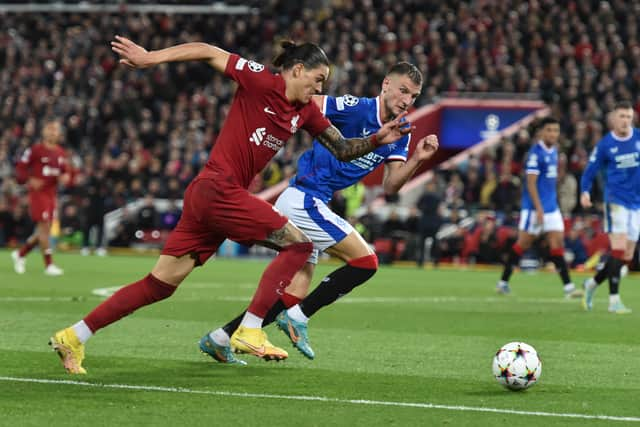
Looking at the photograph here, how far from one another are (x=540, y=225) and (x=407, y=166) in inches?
335

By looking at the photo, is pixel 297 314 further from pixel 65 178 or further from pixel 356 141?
pixel 65 178

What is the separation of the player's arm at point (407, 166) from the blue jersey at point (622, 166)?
593 centimetres

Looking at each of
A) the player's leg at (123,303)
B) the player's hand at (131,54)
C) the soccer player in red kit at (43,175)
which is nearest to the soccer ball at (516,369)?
the player's leg at (123,303)

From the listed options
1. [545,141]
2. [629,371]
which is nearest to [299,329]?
[629,371]

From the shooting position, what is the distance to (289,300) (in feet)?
31.2

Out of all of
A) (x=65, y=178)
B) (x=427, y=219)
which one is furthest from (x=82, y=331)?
(x=427, y=219)

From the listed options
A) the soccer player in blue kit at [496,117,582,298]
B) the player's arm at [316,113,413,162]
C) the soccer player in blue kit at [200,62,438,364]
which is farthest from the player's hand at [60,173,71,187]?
the player's arm at [316,113,413,162]

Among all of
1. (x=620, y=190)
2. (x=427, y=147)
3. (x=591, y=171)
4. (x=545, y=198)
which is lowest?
(x=545, y=198)

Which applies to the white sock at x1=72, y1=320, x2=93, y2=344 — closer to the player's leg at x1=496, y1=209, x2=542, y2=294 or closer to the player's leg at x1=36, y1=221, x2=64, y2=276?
the player's leg at x1=496, y1=209, x2=542, y2=294

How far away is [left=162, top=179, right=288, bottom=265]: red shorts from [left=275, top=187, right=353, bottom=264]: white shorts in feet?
4.39

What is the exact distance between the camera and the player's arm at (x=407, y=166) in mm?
8789

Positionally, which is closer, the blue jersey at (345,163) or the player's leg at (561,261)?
the blue jersey at (345,163)

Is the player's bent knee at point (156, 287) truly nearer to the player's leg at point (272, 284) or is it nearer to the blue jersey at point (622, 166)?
the player's leg at point (272, 284)

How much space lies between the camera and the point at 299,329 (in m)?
9.30
